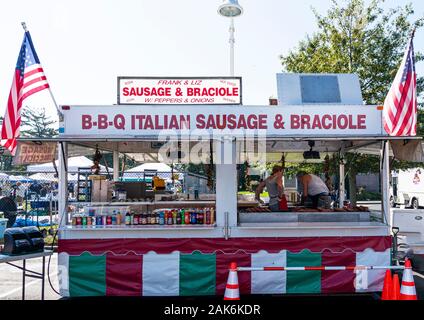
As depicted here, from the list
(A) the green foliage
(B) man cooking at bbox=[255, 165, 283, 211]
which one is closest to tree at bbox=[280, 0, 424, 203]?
(A) the green foliage

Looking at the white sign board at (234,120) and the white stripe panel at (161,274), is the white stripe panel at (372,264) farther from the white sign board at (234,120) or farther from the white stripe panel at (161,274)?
the white stripe panel at (161,274)

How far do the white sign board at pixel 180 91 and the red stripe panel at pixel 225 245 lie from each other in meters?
2.37

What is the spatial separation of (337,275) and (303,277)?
0.55 meters

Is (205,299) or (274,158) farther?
(274,158)

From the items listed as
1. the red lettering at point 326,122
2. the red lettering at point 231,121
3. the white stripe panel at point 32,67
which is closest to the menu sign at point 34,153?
the white stripe panel at point 32,67

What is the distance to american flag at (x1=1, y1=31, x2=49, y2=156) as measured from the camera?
17.9ft

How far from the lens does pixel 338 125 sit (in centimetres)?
588

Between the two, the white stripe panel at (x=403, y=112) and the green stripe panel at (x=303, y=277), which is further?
the green stripe panel at (x=303, y=277)

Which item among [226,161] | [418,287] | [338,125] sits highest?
[338,125]

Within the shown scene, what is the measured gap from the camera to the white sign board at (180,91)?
6270mm

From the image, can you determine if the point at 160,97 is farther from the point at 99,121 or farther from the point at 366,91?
the point at 366,91

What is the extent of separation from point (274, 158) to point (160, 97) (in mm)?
5935
